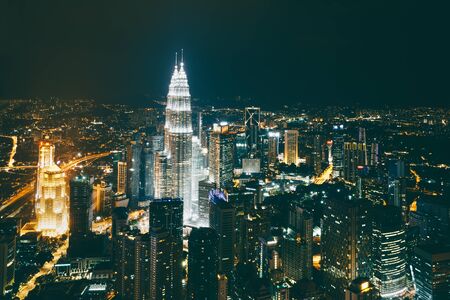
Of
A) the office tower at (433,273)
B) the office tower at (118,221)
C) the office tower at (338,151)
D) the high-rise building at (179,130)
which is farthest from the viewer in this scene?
the office tower at (338,151)

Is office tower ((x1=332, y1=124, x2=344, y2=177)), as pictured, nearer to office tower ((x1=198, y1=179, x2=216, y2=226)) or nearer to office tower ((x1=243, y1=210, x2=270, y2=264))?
office tower ((x1=198, y1=179, x2=216, y2=226))

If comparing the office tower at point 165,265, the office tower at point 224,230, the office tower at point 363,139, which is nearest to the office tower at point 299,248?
the office tower at point 224,230

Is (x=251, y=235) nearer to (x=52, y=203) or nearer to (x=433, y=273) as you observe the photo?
(x=433, y=273)

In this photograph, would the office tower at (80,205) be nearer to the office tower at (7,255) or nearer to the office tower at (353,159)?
the office tower at (7,255)

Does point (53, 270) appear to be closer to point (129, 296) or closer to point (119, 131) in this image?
point (129, 296)

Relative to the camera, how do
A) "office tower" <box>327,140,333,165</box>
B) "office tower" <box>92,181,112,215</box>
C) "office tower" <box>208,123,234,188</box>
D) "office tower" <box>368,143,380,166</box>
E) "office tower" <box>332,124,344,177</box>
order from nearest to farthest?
"office tower" <box>92,181,112,215</box> < "office tower" <box>368,143,380,166</box> < "office tower" <box>208,123,234,188</box> < "office tower" <box>332,124,344,177</box> < "office tower" <box>327,140,333,165</box>

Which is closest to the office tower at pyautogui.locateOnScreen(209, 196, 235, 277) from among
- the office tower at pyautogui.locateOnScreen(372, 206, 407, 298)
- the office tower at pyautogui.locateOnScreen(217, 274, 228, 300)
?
the office tower at pyautogui.locateOnScreen(217, 274, 228, 300)
